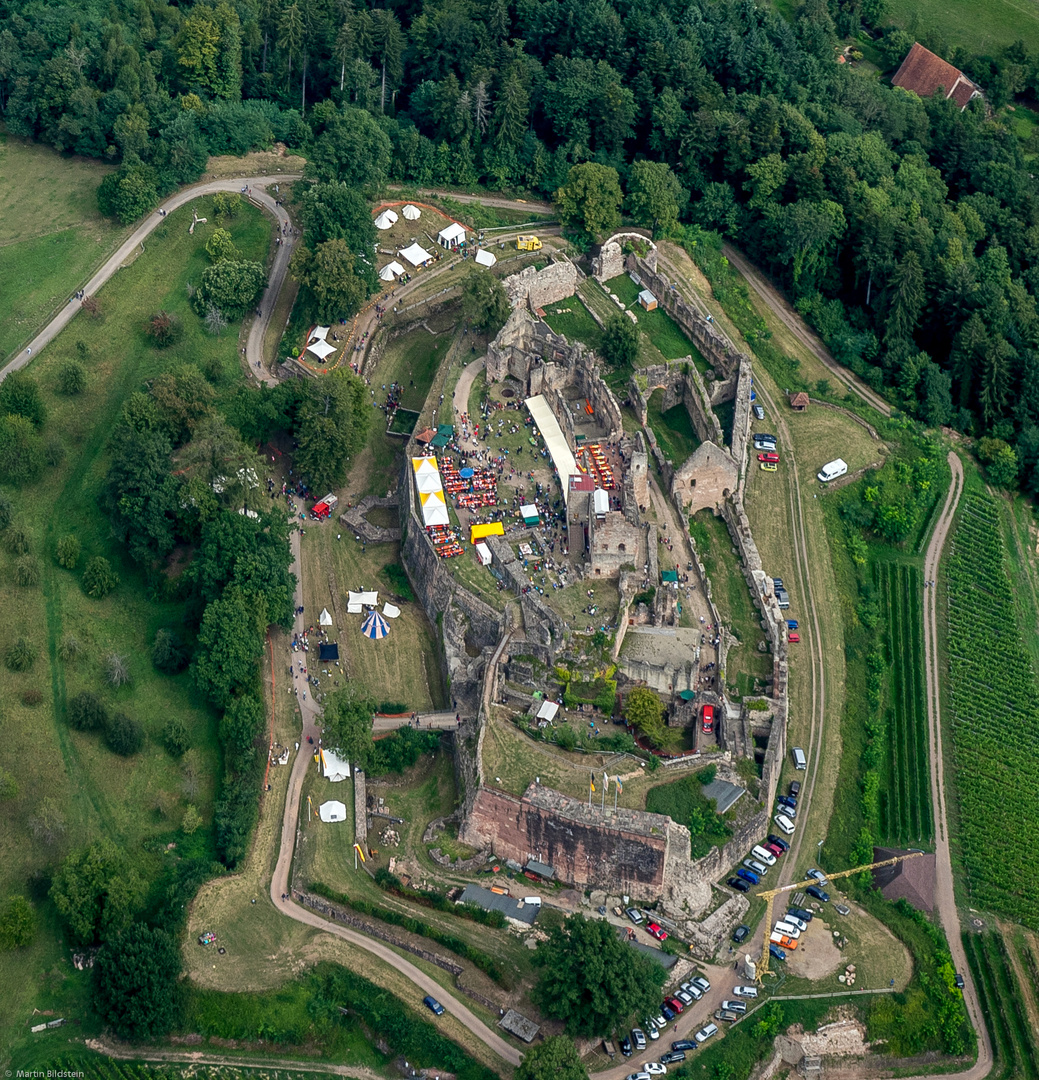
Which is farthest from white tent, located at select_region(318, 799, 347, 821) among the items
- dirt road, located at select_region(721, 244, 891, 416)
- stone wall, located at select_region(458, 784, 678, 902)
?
dirt road, located at select_region(721, 244, 891, 416)

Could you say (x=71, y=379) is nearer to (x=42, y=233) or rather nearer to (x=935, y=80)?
(x=42, y=233)

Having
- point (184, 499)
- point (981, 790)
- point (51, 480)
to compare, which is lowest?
point (51, 480)

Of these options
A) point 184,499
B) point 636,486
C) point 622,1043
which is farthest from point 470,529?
point 622,1043

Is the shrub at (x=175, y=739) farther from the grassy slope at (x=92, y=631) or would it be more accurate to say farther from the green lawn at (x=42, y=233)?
the green lawn at (x=42, y=233)

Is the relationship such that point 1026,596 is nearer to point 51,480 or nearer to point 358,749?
point 358,749

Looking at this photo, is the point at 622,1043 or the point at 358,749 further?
the point at 358,749

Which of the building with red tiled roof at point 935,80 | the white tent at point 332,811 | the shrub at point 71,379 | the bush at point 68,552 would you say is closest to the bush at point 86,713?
the bush at point 68,552
